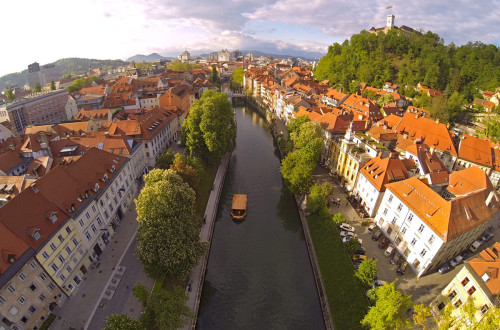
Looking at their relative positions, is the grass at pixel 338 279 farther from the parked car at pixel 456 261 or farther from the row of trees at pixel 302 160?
the parked car at pixel 456 261

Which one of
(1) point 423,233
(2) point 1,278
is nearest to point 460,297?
(1) point 423,233

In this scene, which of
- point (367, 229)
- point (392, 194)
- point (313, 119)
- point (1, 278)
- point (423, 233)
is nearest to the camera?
point (1, 278)

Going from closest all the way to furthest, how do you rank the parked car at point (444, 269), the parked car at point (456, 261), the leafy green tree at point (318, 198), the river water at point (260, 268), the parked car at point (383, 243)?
the river water at point (260, 268) → the parked car at point (444, 269) → the parked car at point (456, 261) → the parked car at point (383, 243) → the leafy green tree at point (318, 198)

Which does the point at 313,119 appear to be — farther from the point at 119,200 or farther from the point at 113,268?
the point at 113,268

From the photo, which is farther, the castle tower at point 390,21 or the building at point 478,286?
the castle tower at point 390,21

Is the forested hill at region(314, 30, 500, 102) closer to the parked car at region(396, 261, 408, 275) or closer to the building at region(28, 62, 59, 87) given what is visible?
the parked car at region(396, 261, 408, 275)

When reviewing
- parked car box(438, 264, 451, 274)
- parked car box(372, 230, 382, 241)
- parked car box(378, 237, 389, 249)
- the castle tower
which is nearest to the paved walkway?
parked car box(372, 230, 382, 241)

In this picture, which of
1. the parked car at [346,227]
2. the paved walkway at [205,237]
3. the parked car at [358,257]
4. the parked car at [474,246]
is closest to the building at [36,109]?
the paved walkway at [205,237]
